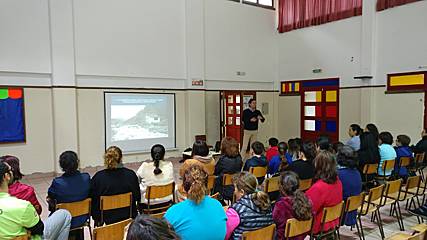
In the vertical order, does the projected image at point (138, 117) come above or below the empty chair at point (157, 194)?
above

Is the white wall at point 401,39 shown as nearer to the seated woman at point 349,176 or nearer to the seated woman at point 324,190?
the seated woman at point 349,176

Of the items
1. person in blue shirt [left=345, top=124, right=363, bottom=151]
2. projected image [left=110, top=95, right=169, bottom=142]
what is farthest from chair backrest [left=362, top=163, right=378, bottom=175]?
projected image [left=110, top=95, right=169, bottom=142]

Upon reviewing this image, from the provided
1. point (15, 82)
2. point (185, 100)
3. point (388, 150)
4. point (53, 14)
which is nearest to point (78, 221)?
point (388, 150)

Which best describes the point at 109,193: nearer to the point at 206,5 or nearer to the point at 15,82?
the point at 15,82

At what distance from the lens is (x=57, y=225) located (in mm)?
2559

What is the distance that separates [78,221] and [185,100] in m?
6.15

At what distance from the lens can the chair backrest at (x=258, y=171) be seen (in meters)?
4.18

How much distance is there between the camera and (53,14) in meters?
6.84

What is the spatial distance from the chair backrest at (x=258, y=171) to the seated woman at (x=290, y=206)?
56.4 inches

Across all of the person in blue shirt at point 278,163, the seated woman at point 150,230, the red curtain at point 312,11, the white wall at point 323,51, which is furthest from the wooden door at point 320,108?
the seated woman at point 150,230

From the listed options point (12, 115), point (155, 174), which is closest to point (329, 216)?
point (155, 174)

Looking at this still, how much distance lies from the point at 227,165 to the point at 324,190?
1.43 meters

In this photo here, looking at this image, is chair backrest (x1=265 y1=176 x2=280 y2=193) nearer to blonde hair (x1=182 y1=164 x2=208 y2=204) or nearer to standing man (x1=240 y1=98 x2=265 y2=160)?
blonde hair (x1=182 y1=164 x2=208 y2=204)

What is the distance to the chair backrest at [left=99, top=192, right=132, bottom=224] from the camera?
299 cm
